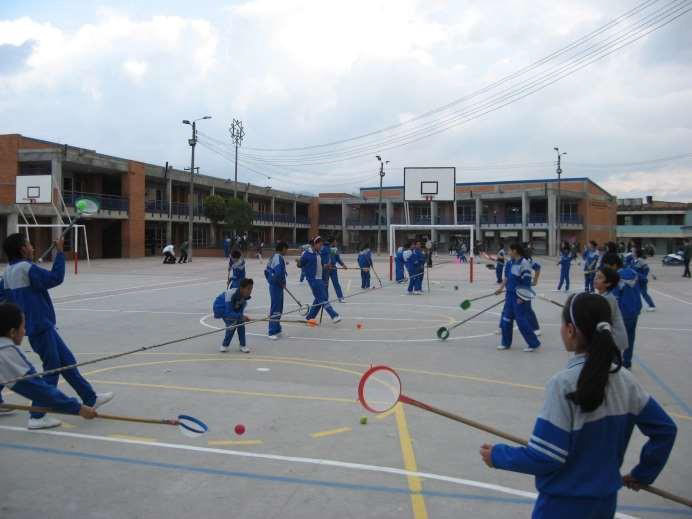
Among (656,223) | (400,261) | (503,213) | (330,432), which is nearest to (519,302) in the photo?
(330,432)

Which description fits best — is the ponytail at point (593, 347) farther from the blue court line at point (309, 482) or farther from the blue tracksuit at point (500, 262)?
the blue tracksuit at point (500, 262)

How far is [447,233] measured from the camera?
73.8 meters

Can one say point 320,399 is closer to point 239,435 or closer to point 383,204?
point 239,435

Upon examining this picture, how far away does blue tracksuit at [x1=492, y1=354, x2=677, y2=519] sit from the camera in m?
2.46

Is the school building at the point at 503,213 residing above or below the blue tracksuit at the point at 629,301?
above

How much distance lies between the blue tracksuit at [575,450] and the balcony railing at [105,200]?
147ft

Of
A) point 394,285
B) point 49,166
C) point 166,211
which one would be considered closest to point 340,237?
point 166,211

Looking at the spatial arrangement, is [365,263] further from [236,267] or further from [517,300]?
[517,300]

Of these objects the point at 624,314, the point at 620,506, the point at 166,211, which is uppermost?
the point at 166,211

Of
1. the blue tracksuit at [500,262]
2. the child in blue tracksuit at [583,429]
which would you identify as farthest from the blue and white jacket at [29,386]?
the blue tracksuit at [500,262]

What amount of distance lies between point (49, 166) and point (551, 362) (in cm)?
4067

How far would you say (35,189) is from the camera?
36.6m

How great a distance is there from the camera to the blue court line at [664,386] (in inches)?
272

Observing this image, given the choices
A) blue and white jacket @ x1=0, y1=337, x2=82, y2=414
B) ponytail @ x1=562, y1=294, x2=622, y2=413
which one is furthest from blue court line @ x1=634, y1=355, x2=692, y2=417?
blue and white jacket @ x1=0, y1=337, x2=82, y2=414
